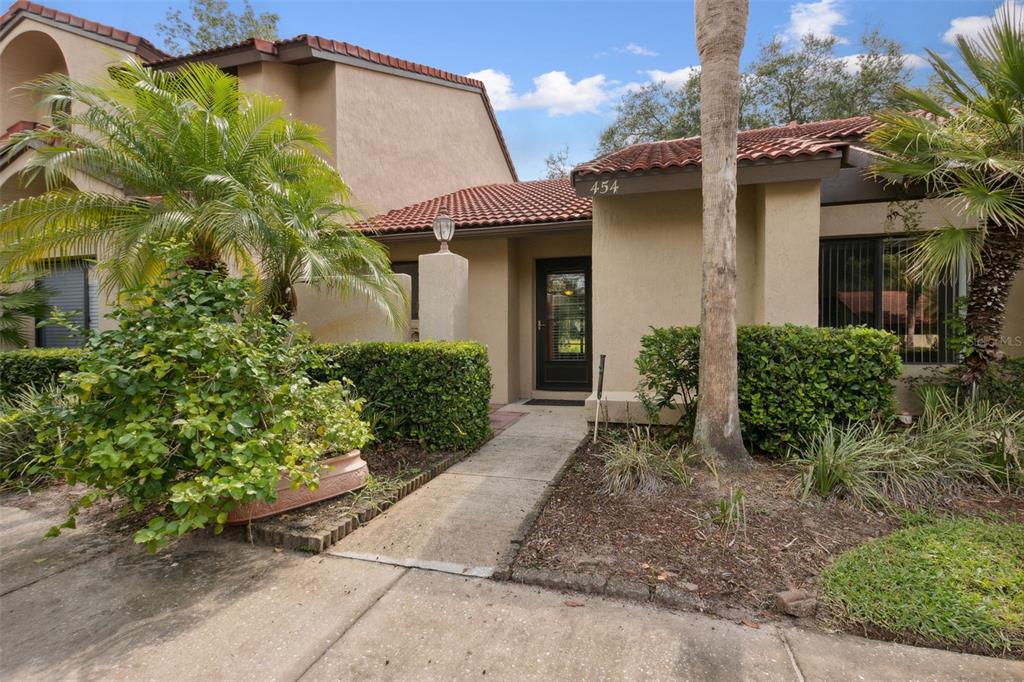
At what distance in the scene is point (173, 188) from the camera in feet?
19.5

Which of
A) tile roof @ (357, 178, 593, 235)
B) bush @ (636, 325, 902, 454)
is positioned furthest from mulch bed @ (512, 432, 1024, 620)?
tile roof @ (357, 178, 593, 235)

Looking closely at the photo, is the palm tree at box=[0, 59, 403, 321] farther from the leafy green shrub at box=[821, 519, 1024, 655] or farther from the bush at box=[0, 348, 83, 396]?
the leafy green shrub at box=[821, 519, 1024, 655]

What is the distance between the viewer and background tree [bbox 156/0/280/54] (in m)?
21.6

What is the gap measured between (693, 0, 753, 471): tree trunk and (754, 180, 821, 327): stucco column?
188cm

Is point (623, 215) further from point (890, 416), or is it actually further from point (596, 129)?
point (596, 129)

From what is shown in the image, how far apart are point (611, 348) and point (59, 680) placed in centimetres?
611

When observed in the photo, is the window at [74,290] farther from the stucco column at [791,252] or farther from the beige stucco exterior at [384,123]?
the stucco column at [791,252]

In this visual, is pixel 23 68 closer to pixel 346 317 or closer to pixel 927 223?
pixel 346 317

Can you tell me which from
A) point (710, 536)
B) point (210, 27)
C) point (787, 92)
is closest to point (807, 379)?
point (710, 536)

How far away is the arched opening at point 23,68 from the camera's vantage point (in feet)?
37.3

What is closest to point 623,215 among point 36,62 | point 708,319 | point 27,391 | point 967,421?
point 708,319

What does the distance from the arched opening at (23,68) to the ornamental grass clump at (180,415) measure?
12218 millimetres

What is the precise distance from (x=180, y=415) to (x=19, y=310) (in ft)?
30.0

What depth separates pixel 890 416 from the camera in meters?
4.93
